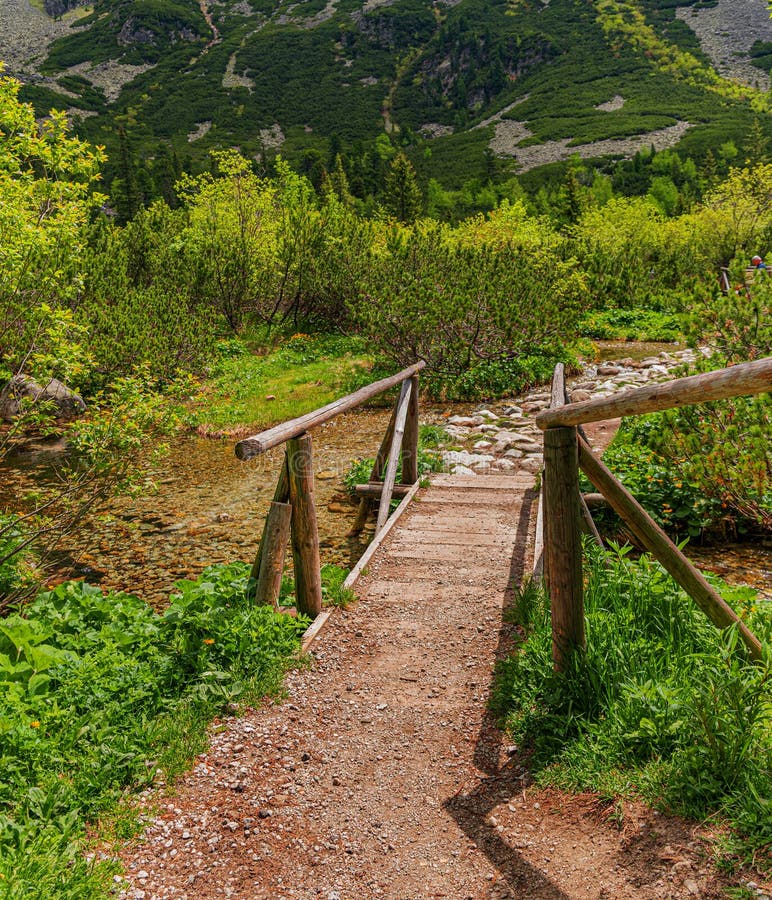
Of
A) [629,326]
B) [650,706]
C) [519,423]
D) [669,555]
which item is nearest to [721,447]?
[669,555]

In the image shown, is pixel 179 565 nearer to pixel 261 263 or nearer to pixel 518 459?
pixel 518 459

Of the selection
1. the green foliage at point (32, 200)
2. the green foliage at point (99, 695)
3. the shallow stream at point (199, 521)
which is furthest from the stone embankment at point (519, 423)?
the green foliage at point (32, 200)

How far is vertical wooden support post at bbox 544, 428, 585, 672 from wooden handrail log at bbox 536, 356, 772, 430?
A: 5.7 inches

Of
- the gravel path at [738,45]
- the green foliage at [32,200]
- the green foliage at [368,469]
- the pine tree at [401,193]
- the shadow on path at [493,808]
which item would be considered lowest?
the green foliage at [368,469]

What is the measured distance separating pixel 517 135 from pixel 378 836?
6891 inches

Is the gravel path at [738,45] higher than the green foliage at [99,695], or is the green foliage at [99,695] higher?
the gravel path at [738,45]

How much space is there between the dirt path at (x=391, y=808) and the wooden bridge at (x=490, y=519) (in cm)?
63

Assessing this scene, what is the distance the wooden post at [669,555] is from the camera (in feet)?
10.4

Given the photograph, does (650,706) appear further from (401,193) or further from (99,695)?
(401,193)

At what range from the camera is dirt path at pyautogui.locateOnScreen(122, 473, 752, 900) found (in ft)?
8.47

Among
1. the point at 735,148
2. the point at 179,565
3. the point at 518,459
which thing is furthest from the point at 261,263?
the point at 735,148

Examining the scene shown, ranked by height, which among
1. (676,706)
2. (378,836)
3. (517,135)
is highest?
(517,135)

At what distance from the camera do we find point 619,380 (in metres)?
15.0

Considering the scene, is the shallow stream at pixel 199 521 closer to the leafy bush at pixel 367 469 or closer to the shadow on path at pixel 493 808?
the leafy bush at pixel 367 469
